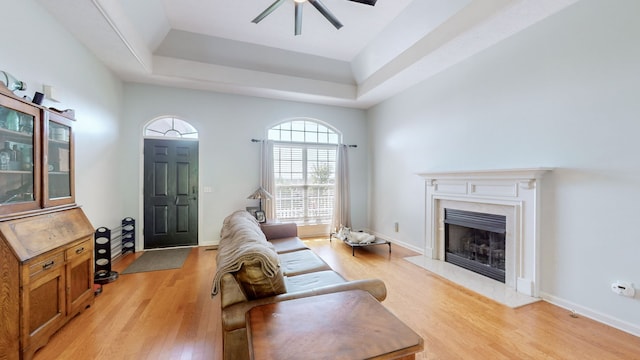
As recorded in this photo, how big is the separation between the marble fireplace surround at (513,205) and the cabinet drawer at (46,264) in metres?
4.13

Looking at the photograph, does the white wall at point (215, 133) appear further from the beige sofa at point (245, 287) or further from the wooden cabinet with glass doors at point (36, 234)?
the beige sofa at point (245, 287)

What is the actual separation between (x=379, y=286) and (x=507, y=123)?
108 inches

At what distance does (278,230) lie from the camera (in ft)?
12.6

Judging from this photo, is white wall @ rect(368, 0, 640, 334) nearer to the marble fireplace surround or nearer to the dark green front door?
the marble fireplace surround

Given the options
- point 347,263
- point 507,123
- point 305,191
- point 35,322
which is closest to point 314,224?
point 305,191

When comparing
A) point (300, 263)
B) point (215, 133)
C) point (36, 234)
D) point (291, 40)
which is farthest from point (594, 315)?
point (215, 133)

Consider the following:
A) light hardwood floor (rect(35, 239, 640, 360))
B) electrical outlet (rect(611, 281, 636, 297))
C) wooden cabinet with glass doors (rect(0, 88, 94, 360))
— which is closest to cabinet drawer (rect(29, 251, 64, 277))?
wooden cabinet with glass doors (rect(0, 88, 94, 360))

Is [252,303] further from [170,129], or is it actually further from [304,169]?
[170,129]

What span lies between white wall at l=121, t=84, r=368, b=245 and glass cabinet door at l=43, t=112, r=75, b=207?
209cm

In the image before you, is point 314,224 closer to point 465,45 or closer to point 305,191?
point 305,191

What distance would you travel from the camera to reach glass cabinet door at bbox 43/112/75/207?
218 cm

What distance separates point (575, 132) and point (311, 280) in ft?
9.51

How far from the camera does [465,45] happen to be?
125 inches

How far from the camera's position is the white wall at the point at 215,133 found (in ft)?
14.6
